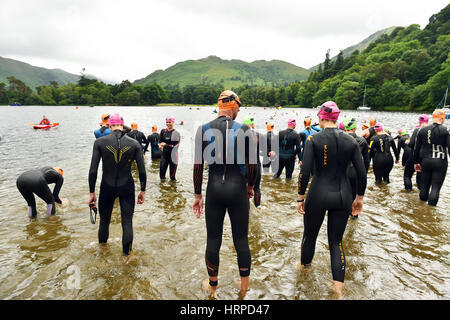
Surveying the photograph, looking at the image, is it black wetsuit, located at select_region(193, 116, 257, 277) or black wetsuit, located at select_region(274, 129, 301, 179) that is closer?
black wetsuit, located at select_region(193, 116, 257, 277)

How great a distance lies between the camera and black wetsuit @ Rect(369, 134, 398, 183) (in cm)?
905

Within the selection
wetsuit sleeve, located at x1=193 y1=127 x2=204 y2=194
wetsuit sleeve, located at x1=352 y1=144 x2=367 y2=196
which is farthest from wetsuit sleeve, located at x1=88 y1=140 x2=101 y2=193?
wetsuit sleeve, located at x1=352 y1=144 x2=367 y2=196

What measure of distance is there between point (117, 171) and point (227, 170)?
239 centimetres

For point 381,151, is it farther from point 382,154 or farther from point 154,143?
point 154,143

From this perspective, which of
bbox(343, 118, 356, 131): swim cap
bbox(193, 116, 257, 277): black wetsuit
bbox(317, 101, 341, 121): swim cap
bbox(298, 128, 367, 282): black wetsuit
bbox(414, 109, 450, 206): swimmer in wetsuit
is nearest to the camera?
bbox(193, 116, 257, 277): black wetsuit

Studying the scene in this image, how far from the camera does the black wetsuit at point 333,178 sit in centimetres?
355

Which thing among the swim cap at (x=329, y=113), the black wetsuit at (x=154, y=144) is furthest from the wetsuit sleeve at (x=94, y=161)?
the black wetsuit at (x=154, y=144)

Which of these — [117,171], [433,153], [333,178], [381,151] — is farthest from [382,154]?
[117,171]

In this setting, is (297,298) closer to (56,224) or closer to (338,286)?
(338,286)

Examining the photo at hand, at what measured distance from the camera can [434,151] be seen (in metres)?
7.07

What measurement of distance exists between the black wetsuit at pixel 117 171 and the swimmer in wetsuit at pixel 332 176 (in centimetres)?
321

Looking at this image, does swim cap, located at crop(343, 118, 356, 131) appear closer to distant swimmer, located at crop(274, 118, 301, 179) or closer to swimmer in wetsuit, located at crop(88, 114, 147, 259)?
distant swimmer, located at crop(274, 118, 301, 179)

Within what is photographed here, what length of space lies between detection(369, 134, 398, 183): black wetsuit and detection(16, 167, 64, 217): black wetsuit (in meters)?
11.1

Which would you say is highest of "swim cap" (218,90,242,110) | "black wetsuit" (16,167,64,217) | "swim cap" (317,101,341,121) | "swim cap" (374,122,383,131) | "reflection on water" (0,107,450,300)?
"swim cap" (218,90,242,110)
